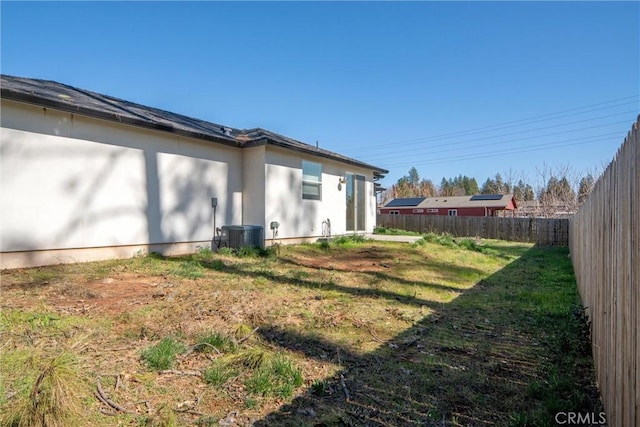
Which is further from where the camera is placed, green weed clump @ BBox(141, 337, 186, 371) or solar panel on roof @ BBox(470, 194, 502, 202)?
solar panel on roof @ BBox(470, 194, 502, 202)

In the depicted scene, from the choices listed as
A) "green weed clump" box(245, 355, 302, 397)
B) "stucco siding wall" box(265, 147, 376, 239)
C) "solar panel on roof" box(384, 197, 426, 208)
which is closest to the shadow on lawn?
"green weed clump" box(245, 355, 302, 397)

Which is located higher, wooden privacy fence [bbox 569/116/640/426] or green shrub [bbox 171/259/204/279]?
wooden privacy fence [bbox 569/116/640/426]

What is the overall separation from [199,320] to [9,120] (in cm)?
512

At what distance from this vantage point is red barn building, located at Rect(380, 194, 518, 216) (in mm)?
33438

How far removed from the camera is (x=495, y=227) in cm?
2075

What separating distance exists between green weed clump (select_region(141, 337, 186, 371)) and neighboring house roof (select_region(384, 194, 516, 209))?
34976 millimetres

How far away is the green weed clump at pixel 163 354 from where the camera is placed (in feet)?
9.03

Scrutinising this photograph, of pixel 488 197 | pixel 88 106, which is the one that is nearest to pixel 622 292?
pixel 88 106

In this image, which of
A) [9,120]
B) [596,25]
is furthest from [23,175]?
[596,25]

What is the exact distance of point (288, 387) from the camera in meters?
2.52

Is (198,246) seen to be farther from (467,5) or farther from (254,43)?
(467,5)

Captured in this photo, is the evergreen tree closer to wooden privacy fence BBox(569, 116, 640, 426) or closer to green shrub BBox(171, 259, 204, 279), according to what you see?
green shrub BBox(171, 259, 204, 279)

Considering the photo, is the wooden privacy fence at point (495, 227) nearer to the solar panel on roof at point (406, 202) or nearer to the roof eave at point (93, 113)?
the solar panel on roof at point (406, 202)

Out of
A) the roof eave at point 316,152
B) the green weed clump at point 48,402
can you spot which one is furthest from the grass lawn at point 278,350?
the roof eave at point 316,152
